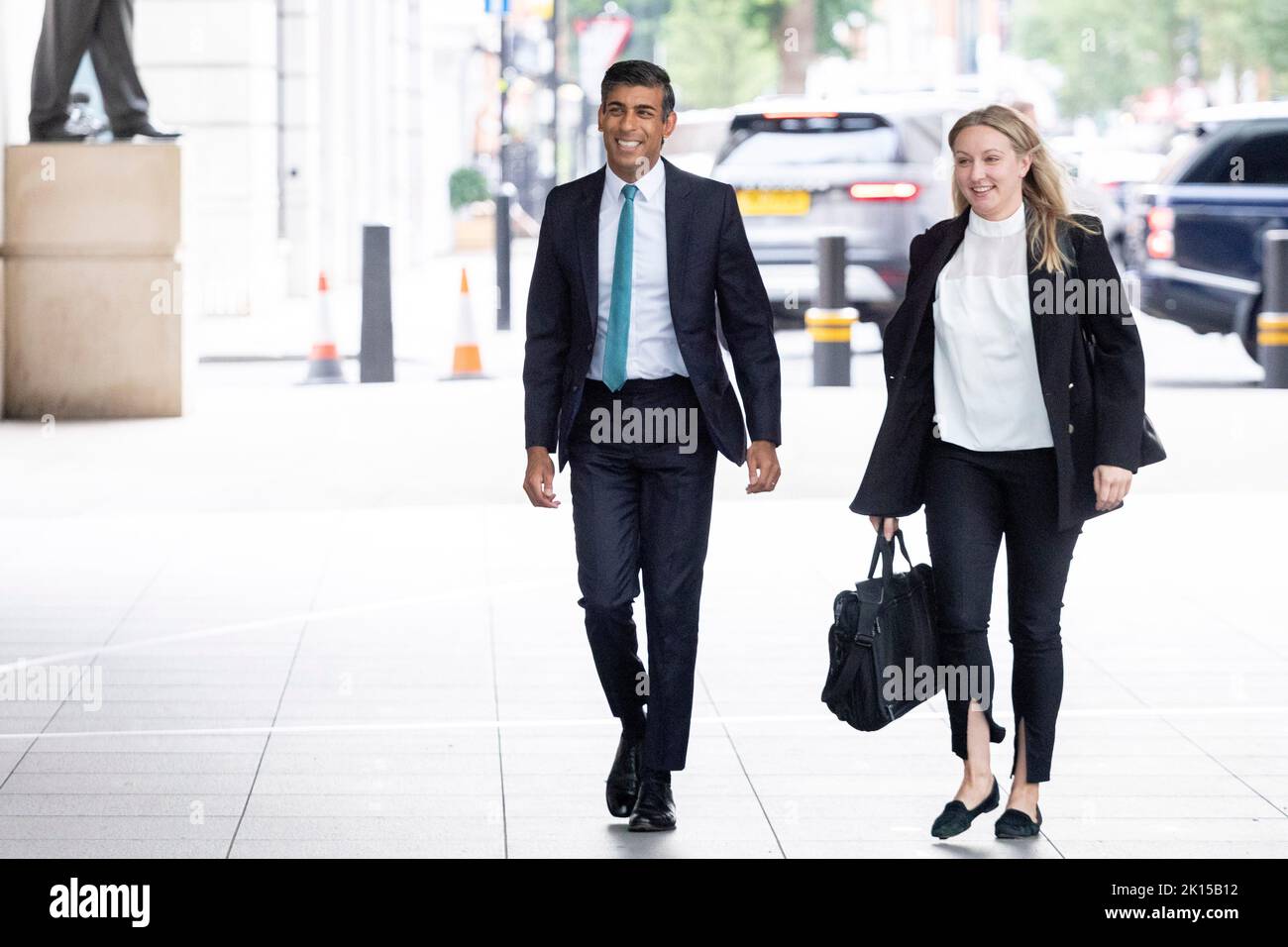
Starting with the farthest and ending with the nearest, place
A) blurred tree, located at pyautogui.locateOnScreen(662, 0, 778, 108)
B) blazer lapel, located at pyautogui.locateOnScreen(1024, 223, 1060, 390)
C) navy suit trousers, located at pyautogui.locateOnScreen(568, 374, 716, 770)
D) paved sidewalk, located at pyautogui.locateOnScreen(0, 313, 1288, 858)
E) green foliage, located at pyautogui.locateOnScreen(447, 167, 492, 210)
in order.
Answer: blurred tree, located at pyautogui.locateOnScreen(662, 0, 778, 108) → green foliage, located at pyautogui.locateOnScreen(447, 167, 492, 210) → paved sidewalk, located at pyautogui.locateOnScreen(0, 313, 1288, 858) → navy suit trousers, located at pyautogui.locateOnScreen(568, 374, 716, 770) → blazer lapel, located at pyautogui.locateOnScreen(1024, 223, 1060, 390)

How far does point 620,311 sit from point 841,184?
11.4 metres

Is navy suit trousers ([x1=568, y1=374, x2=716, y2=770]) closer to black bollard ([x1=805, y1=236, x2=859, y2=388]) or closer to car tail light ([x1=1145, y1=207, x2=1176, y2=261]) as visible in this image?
black bollard ([x1=805, y1=236, x2=859, y2=388])

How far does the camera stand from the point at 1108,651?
7.39 m

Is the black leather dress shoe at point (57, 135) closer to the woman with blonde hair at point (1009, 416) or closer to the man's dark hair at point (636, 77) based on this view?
the man's dark hair at point (636, 77)

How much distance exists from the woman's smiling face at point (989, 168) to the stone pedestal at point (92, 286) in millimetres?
8698

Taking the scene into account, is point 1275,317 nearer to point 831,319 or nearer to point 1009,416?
point 831,319

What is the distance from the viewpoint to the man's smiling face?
198 inches

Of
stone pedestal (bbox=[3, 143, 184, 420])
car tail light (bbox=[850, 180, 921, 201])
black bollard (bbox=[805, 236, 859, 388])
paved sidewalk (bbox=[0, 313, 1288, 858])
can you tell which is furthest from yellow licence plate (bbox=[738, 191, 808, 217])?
stone pedestal (bbox=[3, 143, 184, 420])

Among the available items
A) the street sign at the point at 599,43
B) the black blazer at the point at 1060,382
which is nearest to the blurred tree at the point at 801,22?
the street sign at the point at 599,43

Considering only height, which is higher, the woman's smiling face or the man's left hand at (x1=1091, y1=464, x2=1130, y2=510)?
the woman's smiling face

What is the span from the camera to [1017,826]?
5148mm

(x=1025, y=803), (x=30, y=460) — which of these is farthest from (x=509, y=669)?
(x=30, y=460)

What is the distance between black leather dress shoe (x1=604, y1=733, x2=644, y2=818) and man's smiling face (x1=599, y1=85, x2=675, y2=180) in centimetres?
131

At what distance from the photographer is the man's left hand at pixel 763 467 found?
5.19 metres
